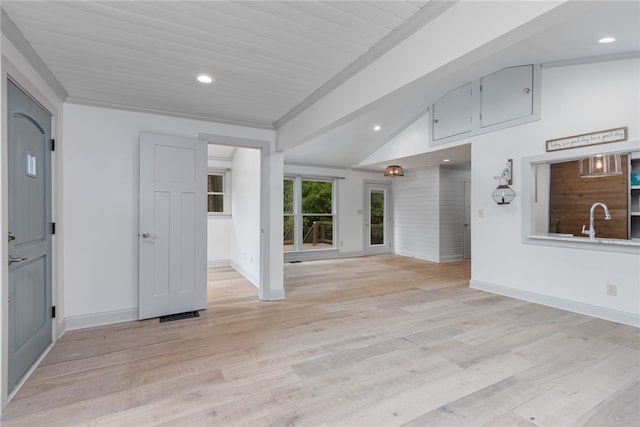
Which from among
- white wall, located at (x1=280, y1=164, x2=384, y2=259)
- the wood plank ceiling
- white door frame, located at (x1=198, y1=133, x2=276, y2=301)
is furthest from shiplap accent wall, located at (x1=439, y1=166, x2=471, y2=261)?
the wood plank ceiling

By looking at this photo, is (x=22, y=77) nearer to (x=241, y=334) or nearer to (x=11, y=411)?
(x=11, y=411)

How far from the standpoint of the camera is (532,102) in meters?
4.00

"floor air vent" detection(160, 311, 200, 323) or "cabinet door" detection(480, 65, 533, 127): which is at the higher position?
"cabinet door" detection(480, 65, 533, 127)

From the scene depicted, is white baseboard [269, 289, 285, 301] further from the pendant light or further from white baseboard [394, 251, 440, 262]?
white baseboard [394, 251, 440, 262]

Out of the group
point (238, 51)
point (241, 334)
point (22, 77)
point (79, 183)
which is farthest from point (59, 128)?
point (241, 334)

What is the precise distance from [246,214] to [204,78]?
2.97 m

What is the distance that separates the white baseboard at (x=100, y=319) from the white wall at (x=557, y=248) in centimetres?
472

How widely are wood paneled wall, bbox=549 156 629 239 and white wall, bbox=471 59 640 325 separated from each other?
0.45 m

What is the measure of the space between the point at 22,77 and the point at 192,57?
3.79 ft

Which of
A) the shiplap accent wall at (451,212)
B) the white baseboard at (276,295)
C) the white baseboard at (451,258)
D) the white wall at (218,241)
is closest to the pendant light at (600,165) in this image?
the shiplap accent wall at (451,212)

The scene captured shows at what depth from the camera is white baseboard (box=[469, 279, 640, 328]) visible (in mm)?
3231

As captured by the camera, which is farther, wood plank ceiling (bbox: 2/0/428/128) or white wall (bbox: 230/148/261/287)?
white wall (bbox: 230/148/261/287)

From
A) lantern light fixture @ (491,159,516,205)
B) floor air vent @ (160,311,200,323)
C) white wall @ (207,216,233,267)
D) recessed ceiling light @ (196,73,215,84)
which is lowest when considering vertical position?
floor air vent @ (160,311,200,323)

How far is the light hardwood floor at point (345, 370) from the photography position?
70.4 inches
